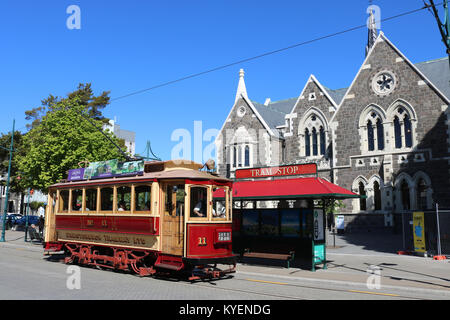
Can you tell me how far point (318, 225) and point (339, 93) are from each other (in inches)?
1019

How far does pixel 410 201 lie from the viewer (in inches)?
1057

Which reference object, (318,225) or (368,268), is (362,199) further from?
(318,225)

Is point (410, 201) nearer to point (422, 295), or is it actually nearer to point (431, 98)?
point (431, 98)

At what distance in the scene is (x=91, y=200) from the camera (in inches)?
553

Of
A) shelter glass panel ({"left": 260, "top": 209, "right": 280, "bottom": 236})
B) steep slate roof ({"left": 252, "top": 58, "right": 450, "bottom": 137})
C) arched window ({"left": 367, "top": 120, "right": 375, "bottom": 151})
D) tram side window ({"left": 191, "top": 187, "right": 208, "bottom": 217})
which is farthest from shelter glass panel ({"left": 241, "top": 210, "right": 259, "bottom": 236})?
steep slate roof ({"left": 252, "top": 58, "right": 450, "bottom": 137})

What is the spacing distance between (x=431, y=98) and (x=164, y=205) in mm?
23024

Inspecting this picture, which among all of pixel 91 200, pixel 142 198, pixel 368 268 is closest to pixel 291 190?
pixel 368 268

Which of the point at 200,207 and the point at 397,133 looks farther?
the point at 397,133

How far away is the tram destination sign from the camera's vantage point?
12812 mm

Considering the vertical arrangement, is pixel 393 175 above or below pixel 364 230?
above

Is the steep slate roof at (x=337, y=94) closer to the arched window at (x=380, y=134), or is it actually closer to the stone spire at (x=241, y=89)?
the arched window at (x=380, y=134)

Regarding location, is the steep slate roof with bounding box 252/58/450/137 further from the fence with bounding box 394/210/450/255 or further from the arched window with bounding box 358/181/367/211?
the fence with bounding box 394/210/450/255

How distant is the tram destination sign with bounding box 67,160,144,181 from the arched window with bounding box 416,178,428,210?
2133 cm
